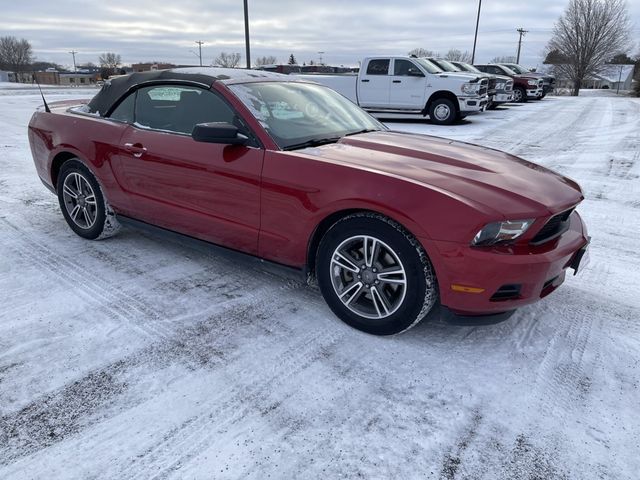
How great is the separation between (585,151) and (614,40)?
5123 cm

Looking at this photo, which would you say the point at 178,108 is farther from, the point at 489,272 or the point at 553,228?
the point at 553,228

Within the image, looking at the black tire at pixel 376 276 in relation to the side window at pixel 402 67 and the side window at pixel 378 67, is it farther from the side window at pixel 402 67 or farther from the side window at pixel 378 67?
the side window at pixel 378 67

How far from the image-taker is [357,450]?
6.81 ft

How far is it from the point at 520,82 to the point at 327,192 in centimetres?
2272

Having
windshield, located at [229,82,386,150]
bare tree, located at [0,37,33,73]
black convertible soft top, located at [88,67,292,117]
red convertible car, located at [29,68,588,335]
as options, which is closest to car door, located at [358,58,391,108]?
red convertible car, located at [29,68,588,335]

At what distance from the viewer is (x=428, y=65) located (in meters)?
13.6

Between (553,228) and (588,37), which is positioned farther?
(588,37)

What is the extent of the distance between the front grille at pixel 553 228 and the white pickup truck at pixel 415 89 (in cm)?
1063

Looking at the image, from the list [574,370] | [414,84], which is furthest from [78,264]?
[414,84]

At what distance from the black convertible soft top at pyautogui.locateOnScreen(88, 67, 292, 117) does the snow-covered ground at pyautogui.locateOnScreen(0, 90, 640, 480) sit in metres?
1.38

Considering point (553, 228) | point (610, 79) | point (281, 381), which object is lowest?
point (281, 381)

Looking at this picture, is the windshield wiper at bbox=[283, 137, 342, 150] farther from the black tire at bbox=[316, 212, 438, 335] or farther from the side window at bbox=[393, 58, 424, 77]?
the side window at bbox=[393, 58, 424, 77]

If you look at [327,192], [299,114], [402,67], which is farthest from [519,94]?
[327,192]

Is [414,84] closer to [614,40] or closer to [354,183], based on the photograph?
[354,183]
